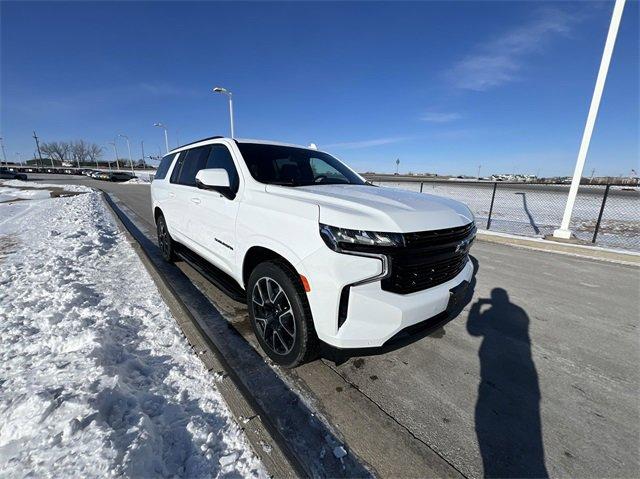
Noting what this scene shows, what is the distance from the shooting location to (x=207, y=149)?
386cm

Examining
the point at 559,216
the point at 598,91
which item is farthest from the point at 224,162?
the point at 559,216

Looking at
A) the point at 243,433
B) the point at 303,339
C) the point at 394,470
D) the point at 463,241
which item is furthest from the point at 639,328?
the point at 243,433

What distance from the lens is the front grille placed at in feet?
6.57

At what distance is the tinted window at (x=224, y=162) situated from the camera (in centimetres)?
298

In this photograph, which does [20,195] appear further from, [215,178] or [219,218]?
[215,178]

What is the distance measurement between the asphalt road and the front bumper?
0.51ft

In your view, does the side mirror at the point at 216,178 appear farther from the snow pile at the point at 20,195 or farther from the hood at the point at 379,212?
the snow pile at the point at 20,195

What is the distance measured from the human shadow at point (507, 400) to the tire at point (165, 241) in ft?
14.8

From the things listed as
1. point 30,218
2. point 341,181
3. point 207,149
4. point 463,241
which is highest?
point 207,149

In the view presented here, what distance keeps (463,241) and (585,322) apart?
2.30 m

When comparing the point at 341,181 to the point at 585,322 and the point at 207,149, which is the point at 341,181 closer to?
the point at 207,149

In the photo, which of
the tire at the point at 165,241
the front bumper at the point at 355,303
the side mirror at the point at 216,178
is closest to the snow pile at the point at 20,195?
the tire at the point at 165,241

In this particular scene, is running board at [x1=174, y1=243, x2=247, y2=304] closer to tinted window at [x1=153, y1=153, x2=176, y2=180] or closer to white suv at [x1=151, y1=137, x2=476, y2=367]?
white suv at [x1=151, y1=137, x2=476, y2=367]

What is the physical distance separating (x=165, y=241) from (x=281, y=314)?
3764 mm
